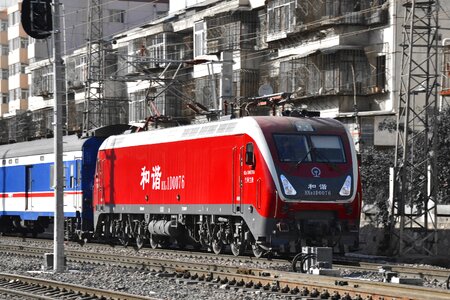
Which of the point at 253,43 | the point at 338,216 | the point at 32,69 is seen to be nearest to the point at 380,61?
the point at 253,43

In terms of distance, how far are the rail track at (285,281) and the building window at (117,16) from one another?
5461cm

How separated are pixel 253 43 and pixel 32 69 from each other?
103 ft

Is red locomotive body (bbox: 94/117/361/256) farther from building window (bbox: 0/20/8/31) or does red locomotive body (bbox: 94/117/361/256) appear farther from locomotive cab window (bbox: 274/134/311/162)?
building window (bbox: 0/20/8/31)

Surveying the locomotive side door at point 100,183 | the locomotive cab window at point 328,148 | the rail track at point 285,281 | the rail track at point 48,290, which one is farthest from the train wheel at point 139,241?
the rail track at point 48,290

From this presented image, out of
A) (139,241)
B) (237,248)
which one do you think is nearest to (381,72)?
(139,241)

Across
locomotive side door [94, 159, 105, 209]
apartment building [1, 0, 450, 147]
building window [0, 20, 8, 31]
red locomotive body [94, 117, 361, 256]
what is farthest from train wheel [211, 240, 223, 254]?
building window [0, 20, 8, 31]

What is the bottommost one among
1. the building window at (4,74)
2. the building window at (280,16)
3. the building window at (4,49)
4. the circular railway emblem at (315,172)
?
the circular railway emblem at (315,172)

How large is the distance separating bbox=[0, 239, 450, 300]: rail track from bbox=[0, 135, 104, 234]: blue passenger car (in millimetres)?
9522

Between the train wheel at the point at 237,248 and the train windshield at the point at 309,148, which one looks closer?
the train windshield at the point at 309,148

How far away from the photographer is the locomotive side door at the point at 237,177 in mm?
23766

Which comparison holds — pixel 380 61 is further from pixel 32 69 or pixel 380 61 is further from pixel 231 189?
pixel 32 69

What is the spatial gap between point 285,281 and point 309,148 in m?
5.82

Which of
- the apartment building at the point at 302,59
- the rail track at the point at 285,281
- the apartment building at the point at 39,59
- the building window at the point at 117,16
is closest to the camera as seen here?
the rail track at the point at 285,281

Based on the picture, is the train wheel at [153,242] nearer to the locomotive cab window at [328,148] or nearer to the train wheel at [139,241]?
the train wheel at [139,241]
